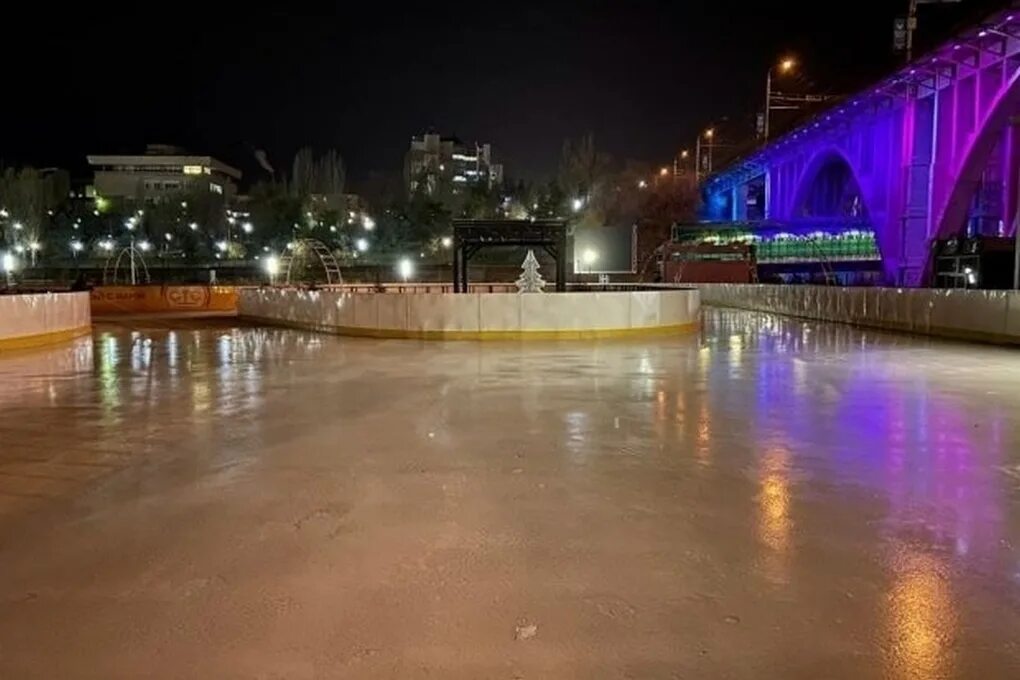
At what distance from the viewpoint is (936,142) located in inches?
1610

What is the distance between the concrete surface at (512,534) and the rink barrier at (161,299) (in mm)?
27733

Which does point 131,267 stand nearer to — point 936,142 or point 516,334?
point 516,334

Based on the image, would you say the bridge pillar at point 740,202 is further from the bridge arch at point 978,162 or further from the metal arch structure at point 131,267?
the metal arch structure at point 131,267

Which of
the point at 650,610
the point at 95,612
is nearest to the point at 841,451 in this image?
the point at 650,610

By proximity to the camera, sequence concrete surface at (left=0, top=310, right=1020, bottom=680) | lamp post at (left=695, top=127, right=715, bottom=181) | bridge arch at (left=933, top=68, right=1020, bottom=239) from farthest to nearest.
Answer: lamp post at (left=695, top=127, right=715, bottom=181)
bridge arch at (left=933, top=68, right=1020, bottom=239)
concrete surface at (left=0, top=310, right=1020, bottom=680)

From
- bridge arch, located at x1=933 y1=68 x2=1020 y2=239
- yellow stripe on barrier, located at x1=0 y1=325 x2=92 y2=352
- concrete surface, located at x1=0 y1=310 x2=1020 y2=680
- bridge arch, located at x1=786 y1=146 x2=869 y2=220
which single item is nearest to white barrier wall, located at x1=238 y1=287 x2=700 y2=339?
yellow stripe on barrier, located at x1=0 y1=325 x2=92 y2=352

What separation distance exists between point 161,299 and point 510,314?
2335 cm

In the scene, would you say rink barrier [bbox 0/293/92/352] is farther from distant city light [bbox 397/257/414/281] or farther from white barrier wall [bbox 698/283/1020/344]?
distant city light [bbox 397/257/414/281]

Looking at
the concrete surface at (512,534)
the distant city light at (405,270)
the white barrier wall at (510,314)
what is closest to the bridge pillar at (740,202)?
the distant city light at (405,270)

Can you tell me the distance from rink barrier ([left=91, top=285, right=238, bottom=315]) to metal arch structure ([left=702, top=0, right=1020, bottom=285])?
106 feet

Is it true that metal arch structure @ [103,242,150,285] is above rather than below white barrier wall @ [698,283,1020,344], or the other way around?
above

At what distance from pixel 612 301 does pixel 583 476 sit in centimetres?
1508

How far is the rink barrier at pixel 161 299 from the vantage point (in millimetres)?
38000

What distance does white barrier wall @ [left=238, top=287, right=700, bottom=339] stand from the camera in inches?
840
